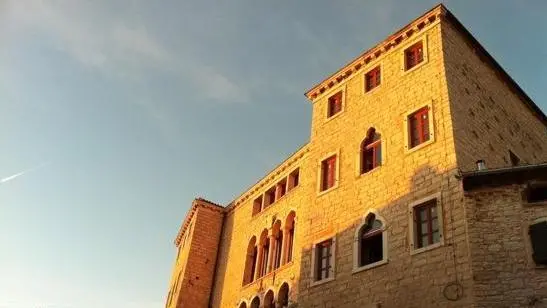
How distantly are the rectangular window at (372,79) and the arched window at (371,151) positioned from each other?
2098 millimetres

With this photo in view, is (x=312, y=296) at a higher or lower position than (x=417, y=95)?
lower

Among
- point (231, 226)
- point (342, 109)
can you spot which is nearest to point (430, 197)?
point (342, 109)

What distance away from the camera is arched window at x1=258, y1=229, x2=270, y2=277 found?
2261cm

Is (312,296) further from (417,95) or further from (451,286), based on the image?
(417,95)

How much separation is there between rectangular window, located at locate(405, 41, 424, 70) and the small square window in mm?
6377

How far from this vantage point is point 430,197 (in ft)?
44.7

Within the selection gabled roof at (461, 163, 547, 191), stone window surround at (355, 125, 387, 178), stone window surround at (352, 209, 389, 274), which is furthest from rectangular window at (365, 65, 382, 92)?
gabled roof at (461, 163, 547, 191)

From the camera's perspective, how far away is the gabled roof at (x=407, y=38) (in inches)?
671

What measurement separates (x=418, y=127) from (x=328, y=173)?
3.87 m

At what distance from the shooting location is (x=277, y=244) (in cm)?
2264

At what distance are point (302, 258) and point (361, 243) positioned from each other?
2581 mm

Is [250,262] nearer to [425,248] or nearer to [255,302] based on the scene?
[255,302]

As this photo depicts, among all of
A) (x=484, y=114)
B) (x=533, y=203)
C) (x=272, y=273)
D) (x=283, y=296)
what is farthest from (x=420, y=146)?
(x=272, y=273)

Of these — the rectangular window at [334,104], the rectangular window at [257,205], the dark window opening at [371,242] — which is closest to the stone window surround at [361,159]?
the dark window opening at [371,242]
